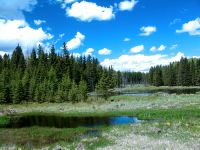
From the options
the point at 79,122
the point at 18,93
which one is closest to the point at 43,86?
the point at 18,93

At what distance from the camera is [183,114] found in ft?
150

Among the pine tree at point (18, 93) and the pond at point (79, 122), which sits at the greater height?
the pine tree at point (18, 93)

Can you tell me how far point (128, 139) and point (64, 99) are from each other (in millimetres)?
64519

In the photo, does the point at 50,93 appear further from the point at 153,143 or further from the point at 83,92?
the point at 153,143

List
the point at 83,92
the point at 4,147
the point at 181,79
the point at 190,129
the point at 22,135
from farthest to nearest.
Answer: the point at 181,79, the point at 83,92, the point at 22,135, the point at 190,129, the point at 4,147

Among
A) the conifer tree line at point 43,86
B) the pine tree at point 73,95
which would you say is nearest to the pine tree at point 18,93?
the conifer tree line at point 43,86

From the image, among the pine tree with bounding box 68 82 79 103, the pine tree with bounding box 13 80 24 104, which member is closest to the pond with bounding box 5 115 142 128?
the pine tree with bounding box 68 82 79 103

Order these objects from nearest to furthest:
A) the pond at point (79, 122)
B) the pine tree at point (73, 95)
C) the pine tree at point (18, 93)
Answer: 1. the pond at point (79, 122)
2. the pine tree at point (73, 95)
3. the pine tree at point (18, 93)

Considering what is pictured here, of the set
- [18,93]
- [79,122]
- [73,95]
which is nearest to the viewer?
[79,122]

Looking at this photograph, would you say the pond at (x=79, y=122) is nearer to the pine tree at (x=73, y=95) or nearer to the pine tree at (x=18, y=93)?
the pine tree at (x=73, y=95)

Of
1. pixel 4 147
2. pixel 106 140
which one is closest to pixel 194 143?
pixel 106 140

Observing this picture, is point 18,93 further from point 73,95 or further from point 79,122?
→ point 79,122

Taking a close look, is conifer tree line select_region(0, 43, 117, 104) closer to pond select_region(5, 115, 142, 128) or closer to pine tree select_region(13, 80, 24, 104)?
pine tree select_region(13, 80, 24, 104)

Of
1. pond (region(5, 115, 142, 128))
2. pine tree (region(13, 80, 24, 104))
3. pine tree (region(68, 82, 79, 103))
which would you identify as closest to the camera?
pond (region(5, 115, 142, 128))
